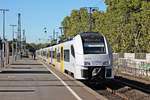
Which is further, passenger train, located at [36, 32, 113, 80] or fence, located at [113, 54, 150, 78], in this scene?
fence, located at [113, 54, 150, 78]

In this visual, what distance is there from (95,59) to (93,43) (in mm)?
1422

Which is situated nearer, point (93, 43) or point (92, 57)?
point (92, 57)

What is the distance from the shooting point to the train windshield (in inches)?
1174

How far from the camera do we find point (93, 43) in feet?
99.3

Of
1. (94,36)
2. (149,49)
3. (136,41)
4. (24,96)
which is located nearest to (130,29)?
(136,41)

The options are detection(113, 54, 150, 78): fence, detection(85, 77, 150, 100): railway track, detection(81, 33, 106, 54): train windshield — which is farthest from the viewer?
detection(113, 54, 150, 78): fence

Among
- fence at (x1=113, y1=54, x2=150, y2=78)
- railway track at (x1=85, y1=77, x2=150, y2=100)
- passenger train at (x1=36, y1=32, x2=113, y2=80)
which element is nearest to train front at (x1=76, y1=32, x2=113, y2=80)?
passenger train at (x1=36, y1=32, x2=113, y2=80)

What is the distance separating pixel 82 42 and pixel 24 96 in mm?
10268

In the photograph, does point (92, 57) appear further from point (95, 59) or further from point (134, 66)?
point (134, 66)

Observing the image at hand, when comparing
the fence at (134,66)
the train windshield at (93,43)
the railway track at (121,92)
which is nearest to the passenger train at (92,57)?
the train windshield at (93,43)

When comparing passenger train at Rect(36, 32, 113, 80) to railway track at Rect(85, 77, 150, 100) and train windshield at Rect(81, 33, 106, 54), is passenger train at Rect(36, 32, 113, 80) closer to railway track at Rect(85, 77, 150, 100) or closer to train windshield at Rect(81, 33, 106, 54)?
train windshield at Rect(81, 33, 106, 54)

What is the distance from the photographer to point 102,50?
2973 centimetres

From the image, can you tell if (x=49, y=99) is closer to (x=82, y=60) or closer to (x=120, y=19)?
(x=82, y=60)

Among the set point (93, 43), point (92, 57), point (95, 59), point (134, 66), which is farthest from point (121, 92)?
point (134, 66)
